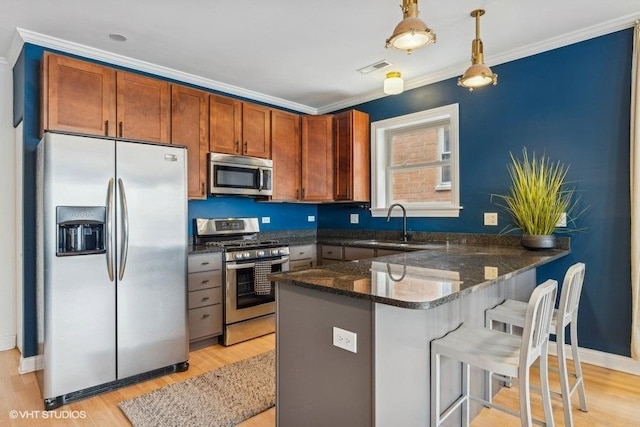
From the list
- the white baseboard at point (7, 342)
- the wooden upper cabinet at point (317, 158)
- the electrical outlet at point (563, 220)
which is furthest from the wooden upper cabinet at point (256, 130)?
the electrical outlet at point (563, 220)

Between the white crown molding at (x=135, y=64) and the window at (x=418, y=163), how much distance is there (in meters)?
1.38

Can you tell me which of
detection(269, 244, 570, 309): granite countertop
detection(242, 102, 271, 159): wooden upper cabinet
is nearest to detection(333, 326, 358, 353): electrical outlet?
detection(269, 244, 570, 309): granite countertop

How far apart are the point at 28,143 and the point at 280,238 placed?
2609 mm

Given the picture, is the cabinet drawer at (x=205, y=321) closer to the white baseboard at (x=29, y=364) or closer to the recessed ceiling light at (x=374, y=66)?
the white baseboard at (x=29, y=364)

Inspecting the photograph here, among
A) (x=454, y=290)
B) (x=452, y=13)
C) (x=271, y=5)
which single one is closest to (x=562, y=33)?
(x=452, y=13)

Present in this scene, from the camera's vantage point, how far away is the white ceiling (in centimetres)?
244

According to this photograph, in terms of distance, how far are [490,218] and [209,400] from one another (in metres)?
2.75

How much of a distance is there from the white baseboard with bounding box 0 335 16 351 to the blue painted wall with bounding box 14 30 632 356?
2.03ft

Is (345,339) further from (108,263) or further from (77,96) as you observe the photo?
(77,96)

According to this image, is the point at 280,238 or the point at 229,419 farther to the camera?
the point at 280,238

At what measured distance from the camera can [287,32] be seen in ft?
9.13

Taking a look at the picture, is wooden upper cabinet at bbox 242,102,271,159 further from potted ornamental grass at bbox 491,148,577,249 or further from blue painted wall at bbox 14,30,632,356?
potted ornamental grass at bbox 491,148,577,249

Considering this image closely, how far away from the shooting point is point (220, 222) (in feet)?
12.9

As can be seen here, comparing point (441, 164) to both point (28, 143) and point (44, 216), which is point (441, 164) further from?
point (28, 143)
